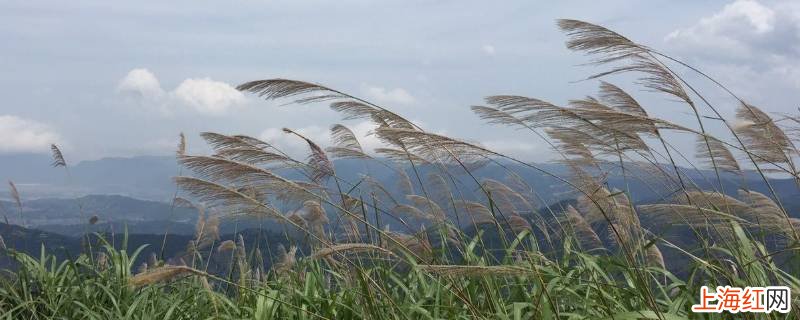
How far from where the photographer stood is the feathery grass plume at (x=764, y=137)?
4078 mm

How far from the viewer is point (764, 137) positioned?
13.5 feet

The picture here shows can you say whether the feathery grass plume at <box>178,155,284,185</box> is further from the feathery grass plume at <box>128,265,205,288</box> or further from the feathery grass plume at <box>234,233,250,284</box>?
the feathery grass plume at <box>234,233,250,284</box>

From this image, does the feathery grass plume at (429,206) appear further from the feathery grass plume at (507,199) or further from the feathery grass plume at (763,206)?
the feathery grass plume at (763,206)

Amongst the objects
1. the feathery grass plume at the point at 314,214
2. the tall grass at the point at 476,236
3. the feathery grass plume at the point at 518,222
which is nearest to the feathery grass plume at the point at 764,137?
the tall grass at the point at 476,236

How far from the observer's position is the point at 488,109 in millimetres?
3906

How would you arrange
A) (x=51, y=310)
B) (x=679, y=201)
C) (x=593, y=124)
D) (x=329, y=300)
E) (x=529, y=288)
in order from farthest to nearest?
1. (x=51, y=310)
2. (x=529, y=288)
3. (x=329, y=300)
4. (x=679, y=201)
5. (x=593, y=124)

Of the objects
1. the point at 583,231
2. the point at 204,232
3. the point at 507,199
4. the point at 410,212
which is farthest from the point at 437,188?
the point at 204,232

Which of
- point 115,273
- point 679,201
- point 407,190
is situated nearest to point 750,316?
point 679,201

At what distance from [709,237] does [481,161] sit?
1858 mm

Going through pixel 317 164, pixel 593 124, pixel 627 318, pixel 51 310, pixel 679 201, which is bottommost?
pixel 51 310

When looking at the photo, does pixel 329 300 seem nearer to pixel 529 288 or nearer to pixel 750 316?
pixel 529 288

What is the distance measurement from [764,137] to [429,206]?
7.50 ft

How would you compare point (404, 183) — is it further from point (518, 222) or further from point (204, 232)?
point (204, 232)

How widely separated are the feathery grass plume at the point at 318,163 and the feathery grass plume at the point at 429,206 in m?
1.01
